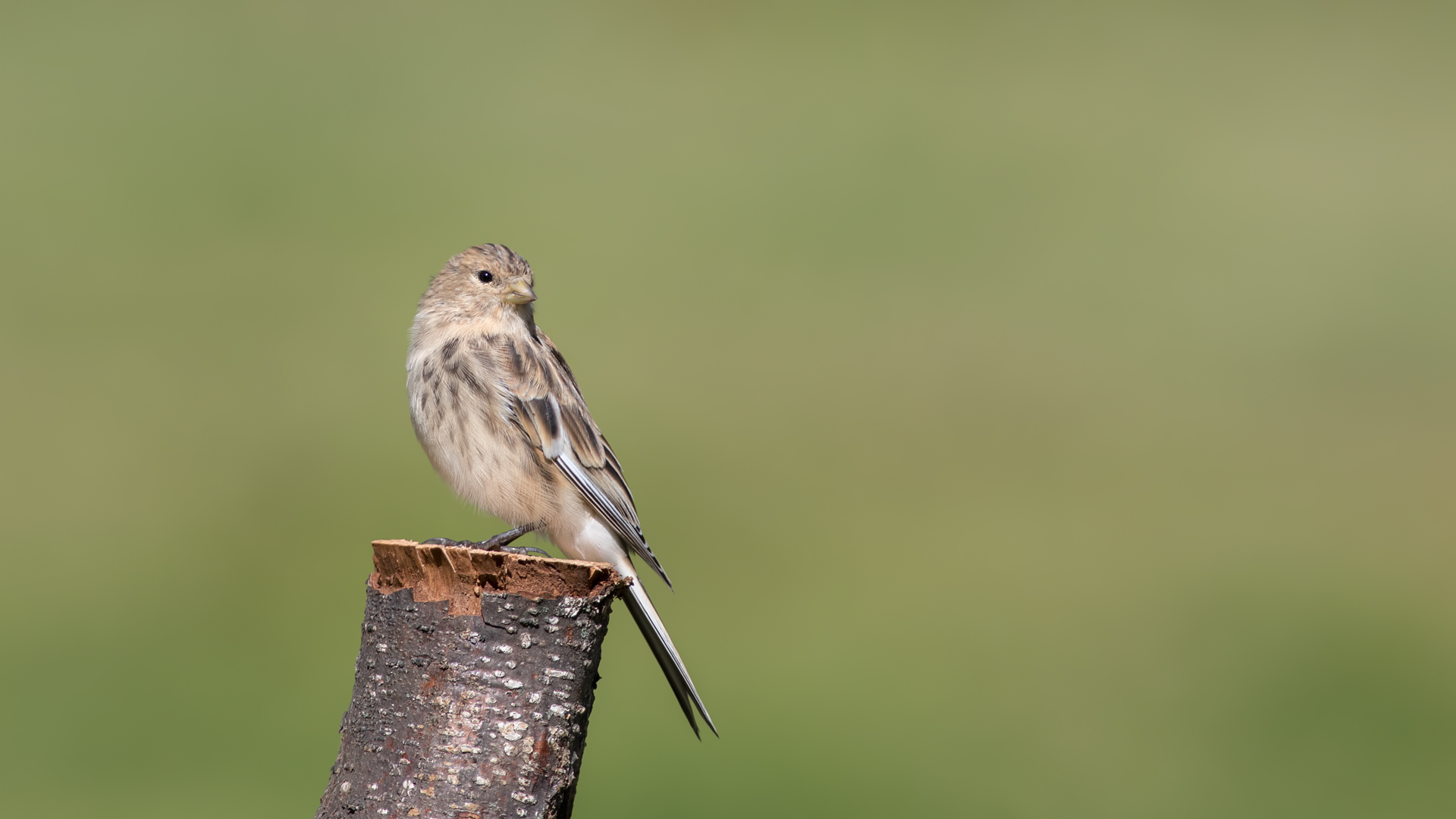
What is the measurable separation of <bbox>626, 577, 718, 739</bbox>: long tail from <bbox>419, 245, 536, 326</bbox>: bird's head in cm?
169

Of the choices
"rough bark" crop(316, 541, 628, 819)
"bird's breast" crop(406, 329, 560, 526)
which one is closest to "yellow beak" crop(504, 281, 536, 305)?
"bird's breast" crop(406, 329, 560, 526)

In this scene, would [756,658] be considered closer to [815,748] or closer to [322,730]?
[815,748]

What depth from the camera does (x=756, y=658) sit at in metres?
11.9

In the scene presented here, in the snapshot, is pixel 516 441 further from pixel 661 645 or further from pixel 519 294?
pixel 661 645

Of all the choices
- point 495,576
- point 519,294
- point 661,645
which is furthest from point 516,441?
point 495,576

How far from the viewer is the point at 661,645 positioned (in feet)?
17.8

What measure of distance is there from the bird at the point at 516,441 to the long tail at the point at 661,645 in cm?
43

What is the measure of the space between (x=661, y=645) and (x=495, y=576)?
1737 millimetres

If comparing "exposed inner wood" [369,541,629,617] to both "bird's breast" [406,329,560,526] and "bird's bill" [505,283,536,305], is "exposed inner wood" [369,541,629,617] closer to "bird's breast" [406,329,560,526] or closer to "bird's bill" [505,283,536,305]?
"bird's breast" [406,329,560,526]

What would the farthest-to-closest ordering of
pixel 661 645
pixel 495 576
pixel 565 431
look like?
pixel 565 431
pixel 661 645
pixel 495 576

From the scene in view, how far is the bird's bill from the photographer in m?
6.58

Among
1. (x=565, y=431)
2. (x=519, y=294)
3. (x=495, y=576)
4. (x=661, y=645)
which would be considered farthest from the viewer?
(x=519, y=294)

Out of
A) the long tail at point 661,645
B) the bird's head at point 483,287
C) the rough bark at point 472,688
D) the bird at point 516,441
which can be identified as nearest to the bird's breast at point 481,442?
the bird at point 516,441

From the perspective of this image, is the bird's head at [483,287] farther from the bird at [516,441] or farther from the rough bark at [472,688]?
the rough bark at [472,688]
